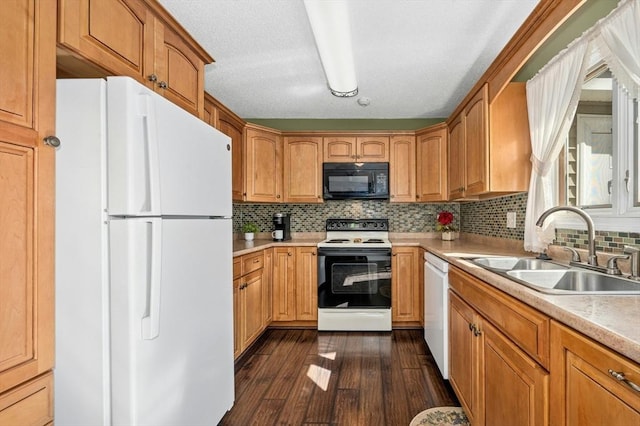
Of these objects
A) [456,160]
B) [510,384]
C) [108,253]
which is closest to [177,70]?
[108,253]

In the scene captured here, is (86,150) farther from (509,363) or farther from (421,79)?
(421,79)

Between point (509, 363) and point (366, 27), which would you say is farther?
point (366, 27)

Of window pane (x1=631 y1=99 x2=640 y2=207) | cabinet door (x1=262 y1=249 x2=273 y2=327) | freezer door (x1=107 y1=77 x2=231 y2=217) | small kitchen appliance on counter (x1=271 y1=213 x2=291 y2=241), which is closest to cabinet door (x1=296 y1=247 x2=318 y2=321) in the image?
cabinet door (x1=262 y1=249 x2=273 y2=327)

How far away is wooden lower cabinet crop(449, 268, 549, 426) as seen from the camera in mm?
1045

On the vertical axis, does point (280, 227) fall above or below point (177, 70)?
below

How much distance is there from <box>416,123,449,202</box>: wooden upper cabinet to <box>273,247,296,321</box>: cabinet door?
5.01 ft

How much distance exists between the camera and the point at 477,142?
93.7 inches

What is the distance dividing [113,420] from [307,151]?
2.87m

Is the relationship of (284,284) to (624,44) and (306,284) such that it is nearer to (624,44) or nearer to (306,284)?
(306,284)

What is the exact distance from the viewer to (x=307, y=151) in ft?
11.7

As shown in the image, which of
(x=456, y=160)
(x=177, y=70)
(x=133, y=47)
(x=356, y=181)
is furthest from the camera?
(x=356, y=181)

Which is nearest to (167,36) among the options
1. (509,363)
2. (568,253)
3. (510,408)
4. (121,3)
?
(121,3)

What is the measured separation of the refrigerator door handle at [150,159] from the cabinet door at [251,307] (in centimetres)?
145

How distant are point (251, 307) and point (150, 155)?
1.85 metres
